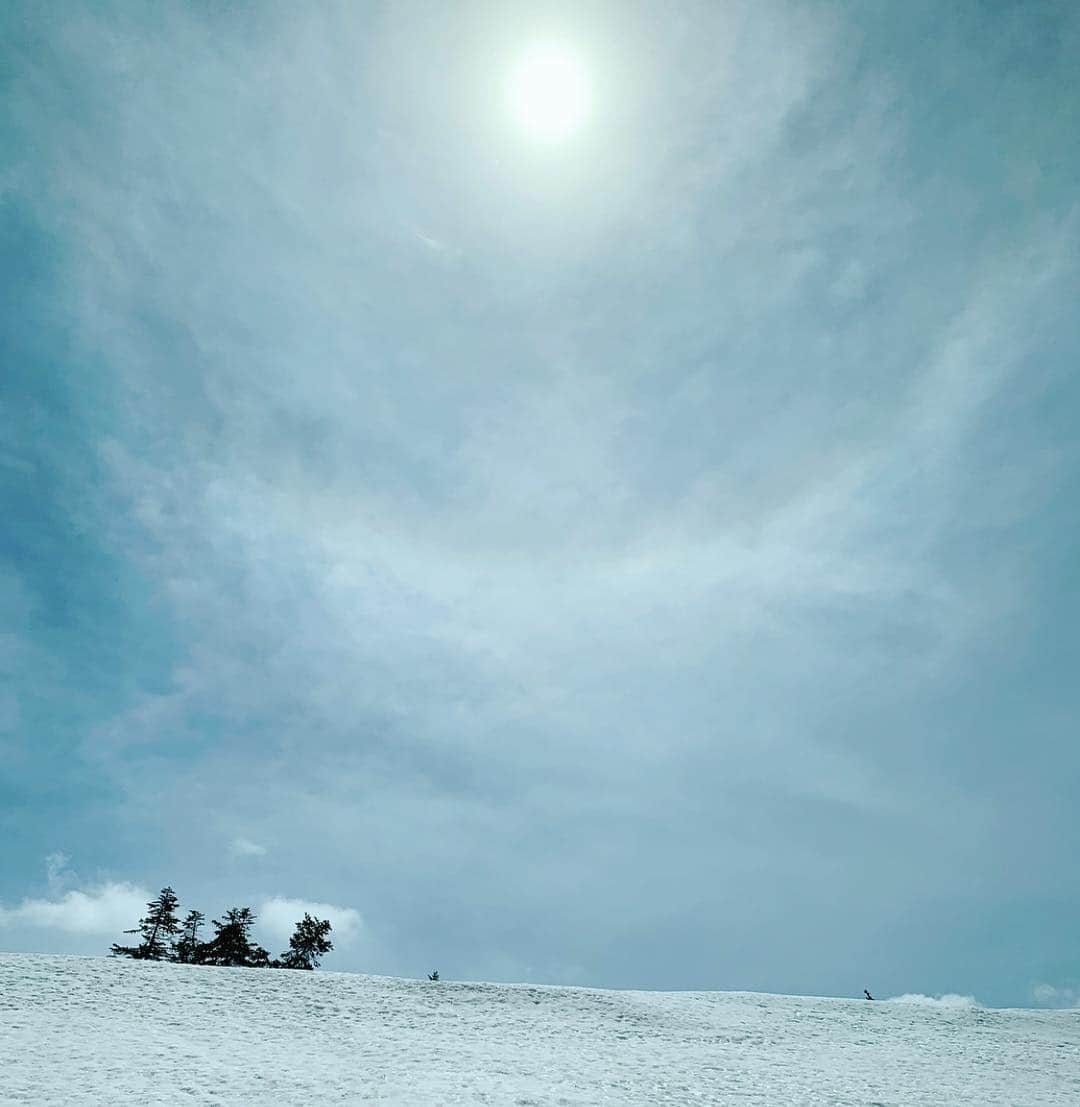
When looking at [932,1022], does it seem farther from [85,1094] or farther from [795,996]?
[85,1094]

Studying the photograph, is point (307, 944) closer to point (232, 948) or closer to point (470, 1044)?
point (232, 948)

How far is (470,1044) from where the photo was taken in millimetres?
19109

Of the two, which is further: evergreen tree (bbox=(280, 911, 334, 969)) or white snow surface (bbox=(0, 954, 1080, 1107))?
evergreen tree (bbox=(280, 911, 334, 969))

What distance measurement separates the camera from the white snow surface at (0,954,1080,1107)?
15.3m

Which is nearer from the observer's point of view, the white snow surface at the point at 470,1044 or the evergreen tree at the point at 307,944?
the white snow surface at the point at 470,1044

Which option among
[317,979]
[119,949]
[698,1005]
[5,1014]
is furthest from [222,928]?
[698,1005]

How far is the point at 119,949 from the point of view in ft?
154

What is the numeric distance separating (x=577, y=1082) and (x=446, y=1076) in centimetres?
310

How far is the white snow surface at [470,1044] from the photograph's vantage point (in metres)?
15.3

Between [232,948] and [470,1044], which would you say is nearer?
[470,1044]

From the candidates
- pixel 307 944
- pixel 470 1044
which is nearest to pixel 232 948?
pixel 307 944

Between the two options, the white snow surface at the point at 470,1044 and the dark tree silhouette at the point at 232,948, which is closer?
the white snow surface at the point at 470,1044

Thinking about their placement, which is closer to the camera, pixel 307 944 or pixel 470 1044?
pixel 470 1044

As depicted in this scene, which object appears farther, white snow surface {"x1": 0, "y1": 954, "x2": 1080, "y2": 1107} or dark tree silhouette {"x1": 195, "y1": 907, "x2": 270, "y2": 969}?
dark tree silhouette {"x1": 195, "y1": 907, "x2": 270, "y2": 969}
